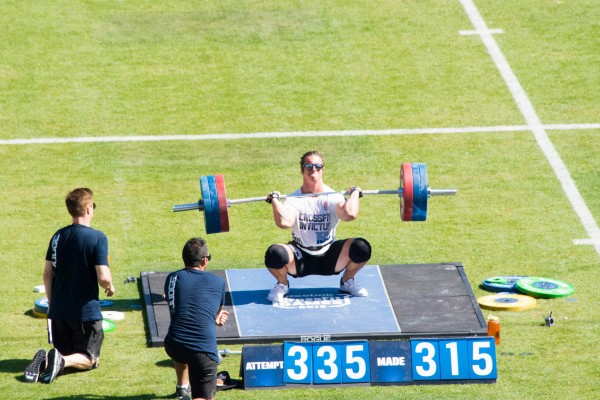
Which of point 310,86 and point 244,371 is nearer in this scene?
point 244,371

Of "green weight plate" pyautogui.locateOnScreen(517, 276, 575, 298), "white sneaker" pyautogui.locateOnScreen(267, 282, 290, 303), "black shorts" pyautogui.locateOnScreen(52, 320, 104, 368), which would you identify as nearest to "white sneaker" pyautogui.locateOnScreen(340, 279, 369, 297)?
"white sneaker" pyautogui.locateOnScreen(267, 282, 290, 303)

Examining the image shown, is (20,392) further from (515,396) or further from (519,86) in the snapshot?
(519,86)

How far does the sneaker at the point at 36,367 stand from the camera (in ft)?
38.4

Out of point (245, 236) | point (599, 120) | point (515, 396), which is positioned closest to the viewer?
point (515, 396)

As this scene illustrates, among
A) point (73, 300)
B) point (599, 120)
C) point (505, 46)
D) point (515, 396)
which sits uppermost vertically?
point (505, 46)

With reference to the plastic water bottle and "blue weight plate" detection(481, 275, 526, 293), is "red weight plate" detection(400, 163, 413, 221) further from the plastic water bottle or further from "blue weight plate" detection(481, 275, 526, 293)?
the plastic water bottle

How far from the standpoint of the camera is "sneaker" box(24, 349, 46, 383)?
11.7 m

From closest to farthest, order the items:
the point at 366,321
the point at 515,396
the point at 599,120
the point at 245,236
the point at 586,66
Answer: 1. the point at 515,396
2. the point at 366,321
3. the point at 245,236
4. the point at 599,120
5. the point at 586,66

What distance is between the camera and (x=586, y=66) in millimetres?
20438

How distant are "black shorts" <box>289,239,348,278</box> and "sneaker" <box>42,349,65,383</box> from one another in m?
2.86

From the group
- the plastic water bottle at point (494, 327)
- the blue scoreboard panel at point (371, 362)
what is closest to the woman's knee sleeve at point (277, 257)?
the blue scoreboard panel at point (371, 362)

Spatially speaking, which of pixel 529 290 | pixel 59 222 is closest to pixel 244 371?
pixel 529 290

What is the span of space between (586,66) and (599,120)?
68.6 inches

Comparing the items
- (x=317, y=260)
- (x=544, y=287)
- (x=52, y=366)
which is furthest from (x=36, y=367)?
(x=544, y=287)
